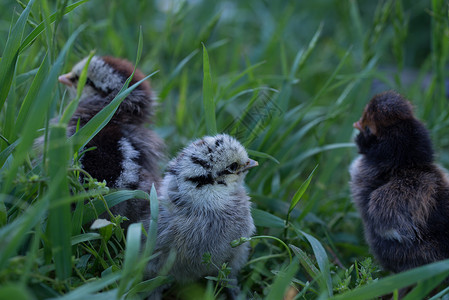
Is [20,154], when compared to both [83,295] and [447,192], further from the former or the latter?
[447,192]

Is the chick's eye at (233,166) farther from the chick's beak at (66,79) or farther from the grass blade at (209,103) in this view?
the chick's beak at (66,79)

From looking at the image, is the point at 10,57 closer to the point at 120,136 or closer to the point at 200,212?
the point at 120,136

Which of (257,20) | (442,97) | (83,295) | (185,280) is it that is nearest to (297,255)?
(185,280)

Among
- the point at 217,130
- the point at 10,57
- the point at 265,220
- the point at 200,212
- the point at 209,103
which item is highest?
the point at 10,57

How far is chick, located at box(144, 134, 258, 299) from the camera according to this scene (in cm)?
216

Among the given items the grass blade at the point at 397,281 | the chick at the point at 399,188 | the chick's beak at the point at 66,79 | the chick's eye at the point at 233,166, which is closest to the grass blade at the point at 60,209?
the chick's eye at the point at 233,166

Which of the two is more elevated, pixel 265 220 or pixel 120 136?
pixel 120 136

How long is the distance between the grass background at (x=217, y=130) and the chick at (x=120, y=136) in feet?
0.60

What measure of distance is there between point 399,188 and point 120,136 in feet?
4.98

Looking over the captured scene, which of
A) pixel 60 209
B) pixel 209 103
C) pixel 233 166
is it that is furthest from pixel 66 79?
pixel 60 209

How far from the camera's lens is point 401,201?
234 centimetres

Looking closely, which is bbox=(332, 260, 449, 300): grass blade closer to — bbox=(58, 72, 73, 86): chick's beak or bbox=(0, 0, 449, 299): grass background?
bbox=(0, 0, 449, 299): grass background

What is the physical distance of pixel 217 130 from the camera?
9.20ft

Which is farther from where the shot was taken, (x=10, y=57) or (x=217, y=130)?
(x=217, y=130)
